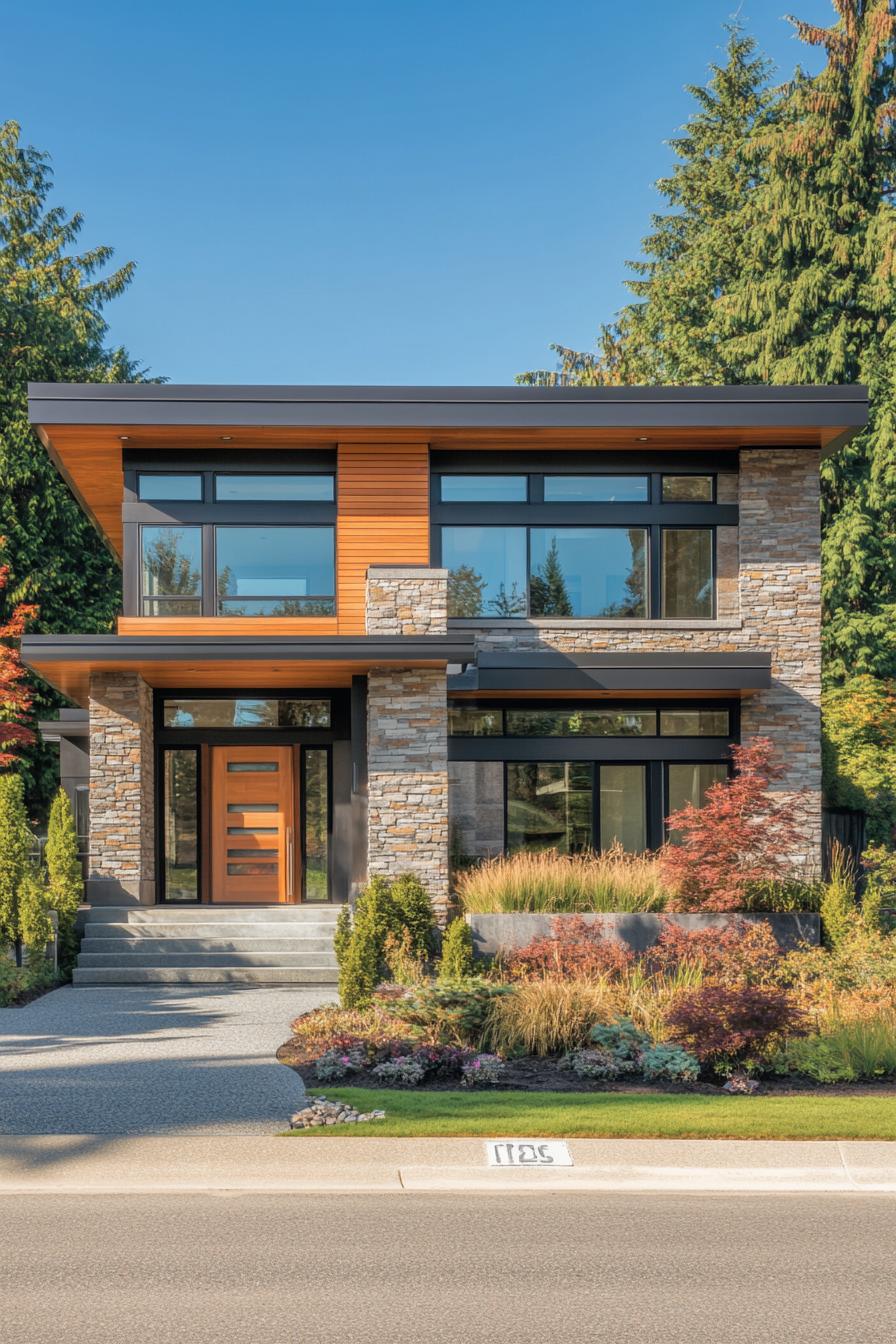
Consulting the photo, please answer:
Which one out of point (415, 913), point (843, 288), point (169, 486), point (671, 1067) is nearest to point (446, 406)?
point (169, 486)

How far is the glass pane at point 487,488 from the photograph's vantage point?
1975 centimetres

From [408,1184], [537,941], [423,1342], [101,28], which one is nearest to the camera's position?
[423,1342]

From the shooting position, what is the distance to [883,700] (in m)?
24.7

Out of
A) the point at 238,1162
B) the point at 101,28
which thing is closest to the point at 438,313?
the point at 101,28

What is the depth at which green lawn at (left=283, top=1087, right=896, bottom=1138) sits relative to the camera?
341 inches

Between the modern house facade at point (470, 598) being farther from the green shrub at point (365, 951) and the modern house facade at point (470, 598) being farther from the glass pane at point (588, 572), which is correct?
the green shrub at point (365, 951)

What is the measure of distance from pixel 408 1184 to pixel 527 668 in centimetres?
1179

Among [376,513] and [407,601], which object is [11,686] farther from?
[407,601]

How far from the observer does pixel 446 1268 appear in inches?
243

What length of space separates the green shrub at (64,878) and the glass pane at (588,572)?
25.8 ft

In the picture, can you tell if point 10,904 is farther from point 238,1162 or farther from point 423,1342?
point 423,1342

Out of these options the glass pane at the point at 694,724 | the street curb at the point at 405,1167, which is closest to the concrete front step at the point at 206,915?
the glass pane at the point at 694,724

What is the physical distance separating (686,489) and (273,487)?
672cm

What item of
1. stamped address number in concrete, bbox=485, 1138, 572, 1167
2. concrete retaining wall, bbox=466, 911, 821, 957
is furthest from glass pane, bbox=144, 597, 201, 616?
stamped address number in concrete, bbox=485, 1138, 572, 1167
